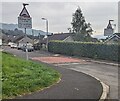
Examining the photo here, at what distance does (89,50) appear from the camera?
3844cm

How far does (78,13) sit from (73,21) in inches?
110

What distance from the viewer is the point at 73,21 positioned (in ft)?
290

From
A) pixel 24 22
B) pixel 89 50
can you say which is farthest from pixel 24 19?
pixel 89 50

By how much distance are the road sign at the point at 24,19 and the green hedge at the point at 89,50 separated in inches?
646

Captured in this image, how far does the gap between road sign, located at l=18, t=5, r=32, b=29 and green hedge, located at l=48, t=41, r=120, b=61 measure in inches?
646

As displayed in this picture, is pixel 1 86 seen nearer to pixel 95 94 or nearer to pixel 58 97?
pixel 58 97

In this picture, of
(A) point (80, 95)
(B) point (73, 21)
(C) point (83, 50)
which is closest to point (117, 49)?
(C) point (83, 50)

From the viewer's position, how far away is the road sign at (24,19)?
1678 cm

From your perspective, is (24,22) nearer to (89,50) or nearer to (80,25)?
(89,50)

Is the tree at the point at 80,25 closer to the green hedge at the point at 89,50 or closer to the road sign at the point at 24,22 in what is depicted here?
the green hedge at the point at 89,50

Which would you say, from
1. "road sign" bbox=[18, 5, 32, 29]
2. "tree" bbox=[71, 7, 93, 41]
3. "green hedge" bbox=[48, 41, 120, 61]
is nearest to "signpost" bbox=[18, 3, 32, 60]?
"road sign" bbox=[18, 5, 32, 29]

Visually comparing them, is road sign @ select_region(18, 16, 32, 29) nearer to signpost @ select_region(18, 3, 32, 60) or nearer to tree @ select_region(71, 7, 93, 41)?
signpost @ select_region(18, 3, 32, 60)

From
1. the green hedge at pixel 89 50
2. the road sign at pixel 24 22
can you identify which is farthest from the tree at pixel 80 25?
the road sign at pixel 24 22

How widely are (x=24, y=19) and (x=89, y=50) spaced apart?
22131 millimetres
